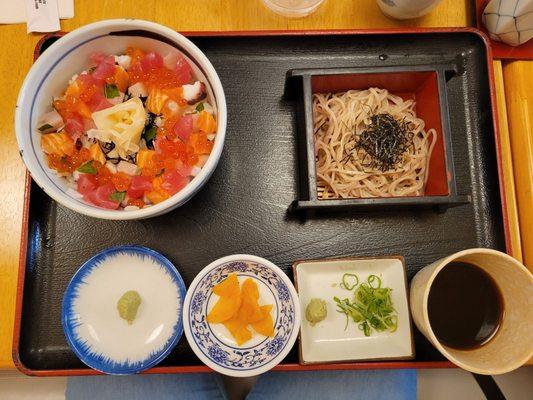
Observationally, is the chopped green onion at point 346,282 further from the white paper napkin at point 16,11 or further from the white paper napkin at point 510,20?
the white paper napkin at point 16,11

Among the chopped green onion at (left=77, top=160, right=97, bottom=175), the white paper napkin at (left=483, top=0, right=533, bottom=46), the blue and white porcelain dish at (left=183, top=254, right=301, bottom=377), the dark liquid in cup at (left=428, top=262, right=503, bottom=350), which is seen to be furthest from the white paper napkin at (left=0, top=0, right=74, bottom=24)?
the dark liquid in cup at (left=428, top=262, right=503, bottom=350)

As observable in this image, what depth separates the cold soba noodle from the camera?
146 cm

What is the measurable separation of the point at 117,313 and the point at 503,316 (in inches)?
46.7

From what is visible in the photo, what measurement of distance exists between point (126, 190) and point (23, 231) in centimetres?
42

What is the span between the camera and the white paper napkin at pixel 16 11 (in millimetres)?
1525

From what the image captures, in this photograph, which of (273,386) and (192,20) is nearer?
(192,20)

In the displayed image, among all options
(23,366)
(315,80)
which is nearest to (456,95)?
(315,80)

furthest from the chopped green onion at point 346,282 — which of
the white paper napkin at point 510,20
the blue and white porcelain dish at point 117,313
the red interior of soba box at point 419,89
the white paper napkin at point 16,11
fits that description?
the white paper napkin at point 16,11

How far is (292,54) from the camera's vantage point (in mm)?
1489

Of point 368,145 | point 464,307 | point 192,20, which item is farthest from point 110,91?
point 464,307

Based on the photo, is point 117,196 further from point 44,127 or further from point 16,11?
point 16,11

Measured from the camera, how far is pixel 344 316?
1.39 metres

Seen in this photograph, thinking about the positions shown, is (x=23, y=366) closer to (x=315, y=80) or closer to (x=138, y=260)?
(x=138, y=260)

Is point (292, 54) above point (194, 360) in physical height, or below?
above
